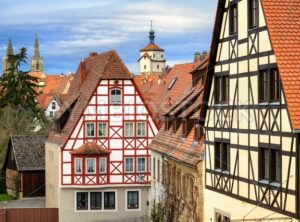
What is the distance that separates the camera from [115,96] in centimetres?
4359

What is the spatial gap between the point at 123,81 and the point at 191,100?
11831 mm

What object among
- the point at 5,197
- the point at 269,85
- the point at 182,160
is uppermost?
the point at 269,85

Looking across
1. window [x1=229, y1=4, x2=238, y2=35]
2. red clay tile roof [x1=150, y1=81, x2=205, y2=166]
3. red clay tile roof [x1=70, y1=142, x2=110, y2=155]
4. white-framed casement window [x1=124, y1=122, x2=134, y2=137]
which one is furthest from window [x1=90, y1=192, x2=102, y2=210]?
window [x1=229, y1=4, x2=238, y2=35]

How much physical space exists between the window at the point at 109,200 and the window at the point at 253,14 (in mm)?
23535

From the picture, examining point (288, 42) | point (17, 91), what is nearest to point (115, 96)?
point (288, 42)

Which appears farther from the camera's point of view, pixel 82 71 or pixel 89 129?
pixel 82 71

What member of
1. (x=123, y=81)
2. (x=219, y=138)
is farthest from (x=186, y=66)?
(x=219, y=138)

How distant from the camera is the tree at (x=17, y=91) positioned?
75.6m

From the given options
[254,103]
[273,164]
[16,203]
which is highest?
[254,103]

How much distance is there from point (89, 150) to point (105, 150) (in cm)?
118

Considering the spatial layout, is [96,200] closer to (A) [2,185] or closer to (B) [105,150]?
(B) [105,150]

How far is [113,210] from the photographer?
43.9m

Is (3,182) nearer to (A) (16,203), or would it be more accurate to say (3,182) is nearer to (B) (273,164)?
(A) (16,203)

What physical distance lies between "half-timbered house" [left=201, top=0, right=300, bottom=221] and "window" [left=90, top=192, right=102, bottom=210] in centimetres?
1740
